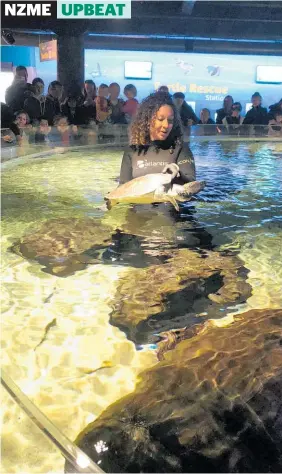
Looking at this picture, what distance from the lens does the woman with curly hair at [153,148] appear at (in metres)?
4.09

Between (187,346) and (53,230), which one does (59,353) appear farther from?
(53,230)

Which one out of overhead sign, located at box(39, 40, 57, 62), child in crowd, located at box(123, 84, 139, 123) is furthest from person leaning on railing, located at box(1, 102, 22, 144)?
overhead sign, located at box(39, 40, 57, 62)

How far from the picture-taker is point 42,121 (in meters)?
9.85

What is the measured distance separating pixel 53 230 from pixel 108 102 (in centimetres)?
785

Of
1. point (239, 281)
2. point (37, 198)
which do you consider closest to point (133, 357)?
point (239, 281)

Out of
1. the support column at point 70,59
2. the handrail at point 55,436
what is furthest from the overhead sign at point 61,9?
the handrail at point 55,436

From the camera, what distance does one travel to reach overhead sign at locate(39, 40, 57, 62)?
1520 cm

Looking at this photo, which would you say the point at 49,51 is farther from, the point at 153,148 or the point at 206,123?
the point at 153,148

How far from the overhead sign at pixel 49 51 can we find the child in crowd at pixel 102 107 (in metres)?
4.98

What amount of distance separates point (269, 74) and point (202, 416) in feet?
60.6

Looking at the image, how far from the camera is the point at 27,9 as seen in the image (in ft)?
41.2

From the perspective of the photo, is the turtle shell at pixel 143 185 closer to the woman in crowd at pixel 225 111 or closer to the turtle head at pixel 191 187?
the turtle head at pixel 191 187

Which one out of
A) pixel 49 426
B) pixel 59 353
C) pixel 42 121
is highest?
pixel 42 121

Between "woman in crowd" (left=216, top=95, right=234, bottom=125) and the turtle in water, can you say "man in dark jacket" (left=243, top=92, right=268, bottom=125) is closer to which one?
"woman in crowd" (left=216, top=95, right=234, bottom=125)
